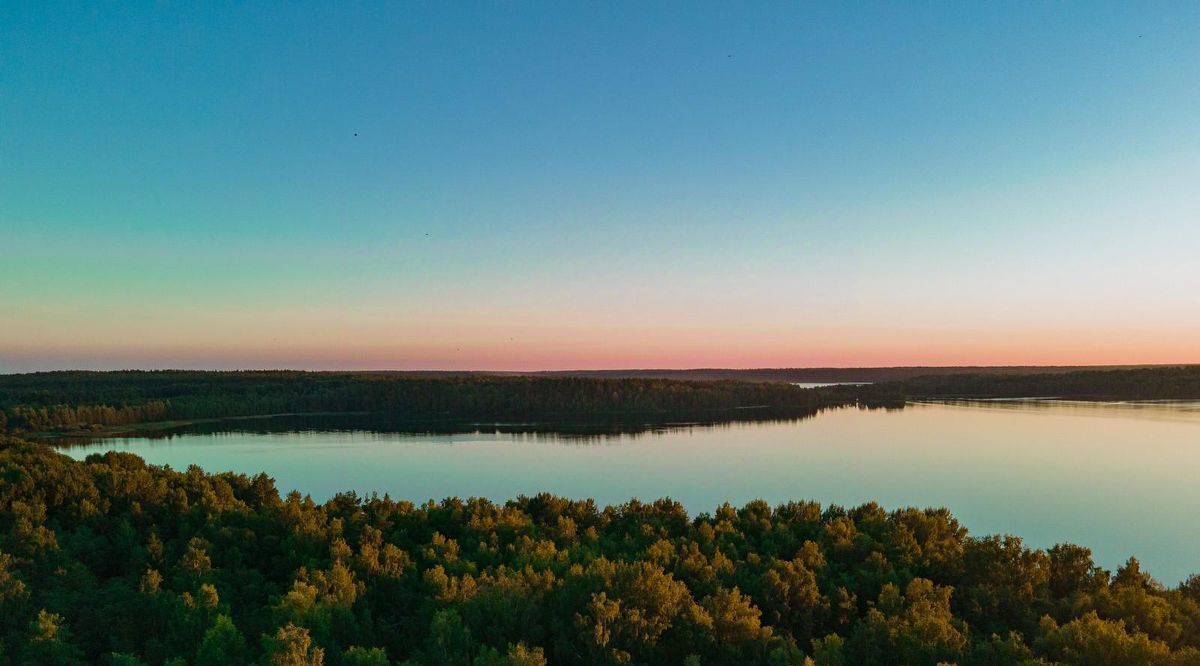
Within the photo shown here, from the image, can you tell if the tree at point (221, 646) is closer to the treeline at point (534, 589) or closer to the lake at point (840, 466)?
the treeline at point (534, 589)

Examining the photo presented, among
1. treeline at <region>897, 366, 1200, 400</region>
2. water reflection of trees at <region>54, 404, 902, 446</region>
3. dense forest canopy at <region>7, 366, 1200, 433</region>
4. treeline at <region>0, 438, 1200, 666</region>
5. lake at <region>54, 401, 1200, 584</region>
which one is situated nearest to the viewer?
treeline at <region>0, 438, 1200, 666</region>

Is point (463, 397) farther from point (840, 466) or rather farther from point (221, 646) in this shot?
point (221, 646)

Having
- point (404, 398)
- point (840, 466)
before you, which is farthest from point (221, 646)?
→ point (404, 398)

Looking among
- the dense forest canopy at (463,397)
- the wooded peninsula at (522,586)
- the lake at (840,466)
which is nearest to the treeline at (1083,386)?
the dense forest canopy at (463,397)

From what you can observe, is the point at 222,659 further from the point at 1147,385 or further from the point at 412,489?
the point at 1147,385

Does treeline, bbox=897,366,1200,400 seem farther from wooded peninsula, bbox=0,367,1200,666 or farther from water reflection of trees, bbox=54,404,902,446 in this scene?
wooded peninsula, bbox=0,367,1200,666

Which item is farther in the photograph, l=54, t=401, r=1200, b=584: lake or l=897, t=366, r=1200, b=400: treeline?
l=897, t=366, r=1200, b=400: treeline

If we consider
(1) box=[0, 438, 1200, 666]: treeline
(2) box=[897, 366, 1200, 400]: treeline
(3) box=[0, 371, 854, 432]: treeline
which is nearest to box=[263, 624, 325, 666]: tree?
(1) box=[0, 438, 1200, 666]: treeline
